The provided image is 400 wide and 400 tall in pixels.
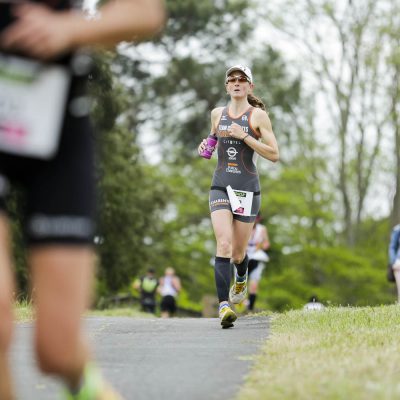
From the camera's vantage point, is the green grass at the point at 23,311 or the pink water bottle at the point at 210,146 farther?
the green grass at the point at 23,311

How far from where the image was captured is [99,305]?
28.8m

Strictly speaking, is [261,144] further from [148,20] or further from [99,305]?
[99,305]

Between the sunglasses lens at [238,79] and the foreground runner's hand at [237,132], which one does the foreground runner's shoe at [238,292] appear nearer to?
the foreground runner's hand at [237,132]

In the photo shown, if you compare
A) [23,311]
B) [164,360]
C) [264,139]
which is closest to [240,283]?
[264,139]

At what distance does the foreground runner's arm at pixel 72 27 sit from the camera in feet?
11.0

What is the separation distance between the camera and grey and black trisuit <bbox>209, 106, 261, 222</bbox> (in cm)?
1011

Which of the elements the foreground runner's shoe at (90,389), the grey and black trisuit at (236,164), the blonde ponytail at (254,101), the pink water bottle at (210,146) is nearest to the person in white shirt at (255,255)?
the blonde ponytail at (254,101)

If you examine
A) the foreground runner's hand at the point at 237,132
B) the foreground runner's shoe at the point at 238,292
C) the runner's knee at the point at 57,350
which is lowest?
the runner's knee at the point at 57,350

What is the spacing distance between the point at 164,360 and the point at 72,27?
149 inches

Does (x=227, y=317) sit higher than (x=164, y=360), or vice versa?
(x=227, y=317)

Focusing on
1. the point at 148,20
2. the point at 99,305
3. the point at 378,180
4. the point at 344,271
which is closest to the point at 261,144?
the point at 148,20

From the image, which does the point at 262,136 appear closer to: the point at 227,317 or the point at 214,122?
the point at 214,122

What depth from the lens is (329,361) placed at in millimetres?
6145

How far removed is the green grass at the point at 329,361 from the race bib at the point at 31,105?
205 centimetres
